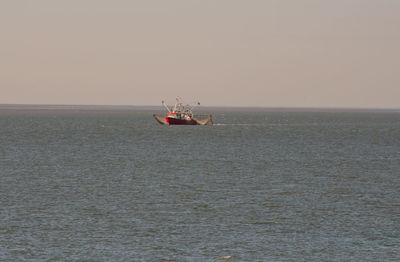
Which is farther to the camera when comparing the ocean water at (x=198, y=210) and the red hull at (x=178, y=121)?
the red hull at (x=178, y=121)

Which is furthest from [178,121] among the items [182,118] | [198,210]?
[198,210]

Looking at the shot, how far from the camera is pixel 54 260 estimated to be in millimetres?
25719

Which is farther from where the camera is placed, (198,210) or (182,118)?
(182,118)

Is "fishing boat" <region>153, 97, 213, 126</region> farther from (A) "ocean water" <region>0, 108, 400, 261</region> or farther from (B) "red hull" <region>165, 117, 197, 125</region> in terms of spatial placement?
(A) "ocean water" <region>0, 108, 400, 261</region>

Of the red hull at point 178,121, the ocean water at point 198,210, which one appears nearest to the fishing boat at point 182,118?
the red hull at point 178,121

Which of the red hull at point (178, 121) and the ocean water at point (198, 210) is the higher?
the red hull at point (178, 121)

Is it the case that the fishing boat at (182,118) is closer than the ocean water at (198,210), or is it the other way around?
the ocean water at (198,210)

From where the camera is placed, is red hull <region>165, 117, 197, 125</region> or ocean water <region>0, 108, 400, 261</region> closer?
ocean water <region>0, 108, 400, 261</region>

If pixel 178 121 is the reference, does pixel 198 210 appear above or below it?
below

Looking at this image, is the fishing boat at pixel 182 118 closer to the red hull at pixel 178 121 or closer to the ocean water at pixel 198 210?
the red hull at pixel 178 121

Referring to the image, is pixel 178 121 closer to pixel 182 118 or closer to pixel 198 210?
pixel 182 118

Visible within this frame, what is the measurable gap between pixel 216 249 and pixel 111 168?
3561cm

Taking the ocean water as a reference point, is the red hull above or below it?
above

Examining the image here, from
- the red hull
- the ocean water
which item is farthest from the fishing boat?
the ocean water
